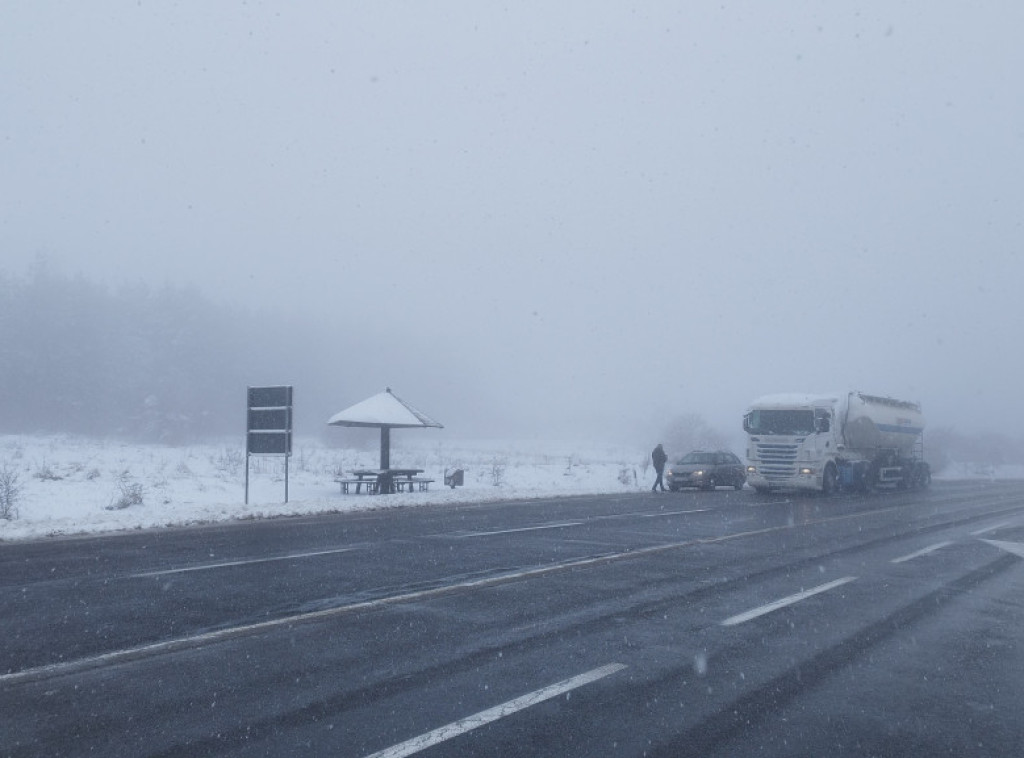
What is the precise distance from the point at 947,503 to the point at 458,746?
85.8 feet

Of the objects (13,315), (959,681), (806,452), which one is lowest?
(959,681)

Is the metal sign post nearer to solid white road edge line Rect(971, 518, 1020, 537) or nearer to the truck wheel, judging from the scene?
solid white road edge line Rect(971, 518, 1020, 537)

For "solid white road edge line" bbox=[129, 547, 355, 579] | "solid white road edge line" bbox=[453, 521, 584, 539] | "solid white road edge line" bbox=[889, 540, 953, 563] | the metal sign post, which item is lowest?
"solid white road edge line" bbox=[889, 540, 953, 563]

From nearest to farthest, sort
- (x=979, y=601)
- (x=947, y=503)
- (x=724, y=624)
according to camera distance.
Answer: (x=724, y=624)
(x=979, y=601)
(x=947, y=503)

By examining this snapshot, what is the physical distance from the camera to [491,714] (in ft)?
16.5

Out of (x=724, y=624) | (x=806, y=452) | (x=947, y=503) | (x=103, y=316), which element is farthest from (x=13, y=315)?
(x=724, y=624)

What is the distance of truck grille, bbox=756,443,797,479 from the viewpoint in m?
29.4

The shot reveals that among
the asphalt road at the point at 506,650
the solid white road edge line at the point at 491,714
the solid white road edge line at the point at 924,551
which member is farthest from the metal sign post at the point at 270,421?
the solid white road edge line at the point at 491,714

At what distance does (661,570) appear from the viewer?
1094cm

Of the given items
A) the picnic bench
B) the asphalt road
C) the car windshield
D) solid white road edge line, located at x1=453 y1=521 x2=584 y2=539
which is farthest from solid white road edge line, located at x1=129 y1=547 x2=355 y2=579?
the car windshield

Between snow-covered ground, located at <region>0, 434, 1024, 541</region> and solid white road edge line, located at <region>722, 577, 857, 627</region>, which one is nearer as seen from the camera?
solid white road edge line, located at <region>722, 577, 857, 627</region>

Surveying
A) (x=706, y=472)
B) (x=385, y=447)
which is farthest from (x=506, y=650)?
(x=706, y=472)

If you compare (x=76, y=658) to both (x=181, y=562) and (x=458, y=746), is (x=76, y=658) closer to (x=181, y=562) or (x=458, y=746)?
(x=458, y=746)

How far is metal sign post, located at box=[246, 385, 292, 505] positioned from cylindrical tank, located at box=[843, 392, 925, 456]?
66.1 feet
